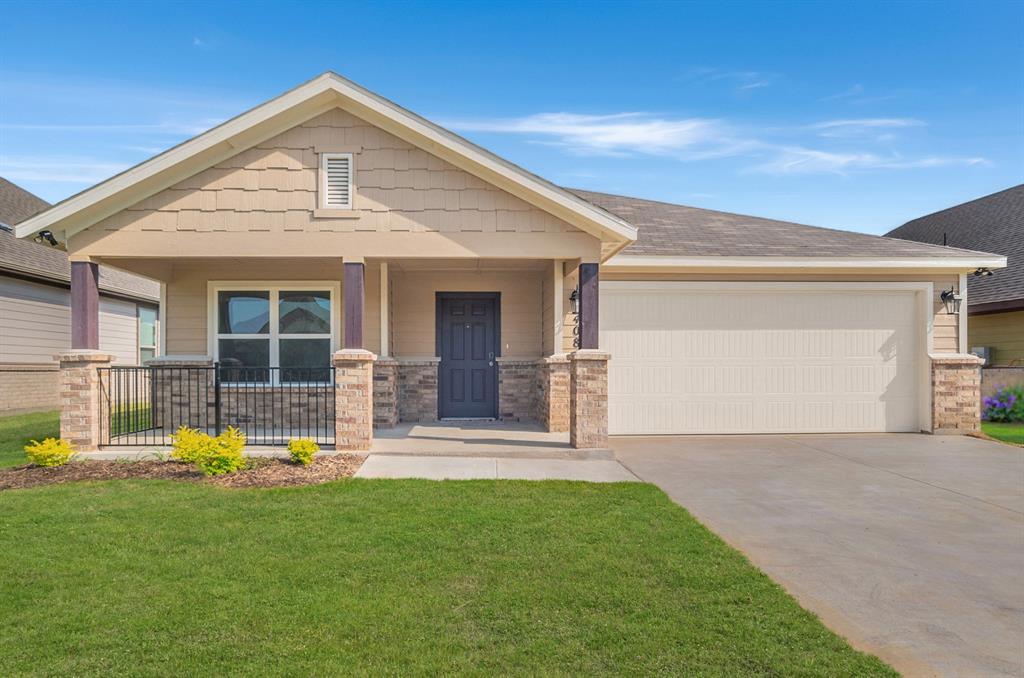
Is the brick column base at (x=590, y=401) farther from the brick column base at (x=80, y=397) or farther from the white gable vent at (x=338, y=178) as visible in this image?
the brick column base at (x=80, y=397)

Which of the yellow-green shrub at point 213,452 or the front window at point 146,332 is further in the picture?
the front window at point 146,332

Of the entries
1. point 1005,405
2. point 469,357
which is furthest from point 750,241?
point 1005,405

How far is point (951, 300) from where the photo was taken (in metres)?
10.9

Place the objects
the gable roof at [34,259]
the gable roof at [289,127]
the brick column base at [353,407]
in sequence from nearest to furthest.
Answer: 1. the gable roof at [289,127]
2. the brick column base at [353,407]
3. the gable roof at [34,259]

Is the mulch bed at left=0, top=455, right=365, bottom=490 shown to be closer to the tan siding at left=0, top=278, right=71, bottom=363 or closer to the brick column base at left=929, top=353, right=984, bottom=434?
the tan siding at left=0, top=278, right=71, bottom=363

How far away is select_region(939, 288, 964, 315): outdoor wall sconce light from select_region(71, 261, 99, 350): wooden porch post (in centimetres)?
1346

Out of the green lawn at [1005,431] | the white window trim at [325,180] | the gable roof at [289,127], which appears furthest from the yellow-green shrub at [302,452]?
the green lawn at [1005,431]

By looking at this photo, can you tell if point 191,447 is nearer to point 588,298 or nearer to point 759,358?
point 588,298

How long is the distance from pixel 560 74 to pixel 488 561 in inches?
531

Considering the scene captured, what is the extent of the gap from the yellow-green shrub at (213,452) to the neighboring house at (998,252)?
1581 cm

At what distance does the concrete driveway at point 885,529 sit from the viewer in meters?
3.46

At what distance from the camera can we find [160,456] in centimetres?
818

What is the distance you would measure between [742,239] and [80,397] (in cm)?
1086

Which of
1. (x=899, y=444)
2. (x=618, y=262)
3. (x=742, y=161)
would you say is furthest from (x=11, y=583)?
(x=742, y=161)
